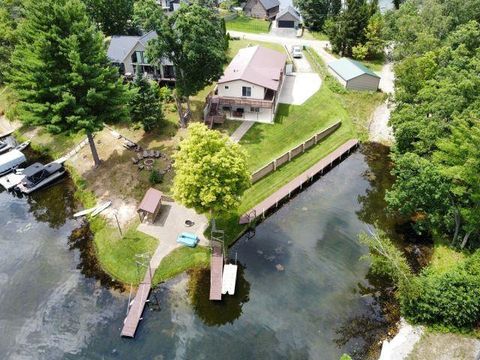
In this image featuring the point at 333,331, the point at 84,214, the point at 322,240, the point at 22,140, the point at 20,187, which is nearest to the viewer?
the point at 333,331

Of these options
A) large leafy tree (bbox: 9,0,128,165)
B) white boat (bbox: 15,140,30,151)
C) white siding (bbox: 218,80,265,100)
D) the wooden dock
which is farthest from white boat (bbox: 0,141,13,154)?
the wooden dock

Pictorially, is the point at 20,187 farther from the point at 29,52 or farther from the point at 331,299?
the point at 331,299

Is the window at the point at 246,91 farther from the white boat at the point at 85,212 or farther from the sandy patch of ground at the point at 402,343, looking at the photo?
the sandy patch of ground at the point at 402,343

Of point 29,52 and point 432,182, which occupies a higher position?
point 29,52

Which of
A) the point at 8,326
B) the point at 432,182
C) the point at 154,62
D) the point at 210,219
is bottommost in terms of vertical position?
the point at 8,326

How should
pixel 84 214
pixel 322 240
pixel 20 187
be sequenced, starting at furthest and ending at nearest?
pixel 20 187, pixel 84 214, pixel 322 240

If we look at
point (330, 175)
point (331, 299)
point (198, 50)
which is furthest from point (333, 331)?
point (198, 50)

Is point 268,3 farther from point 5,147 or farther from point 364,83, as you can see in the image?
point 5,147

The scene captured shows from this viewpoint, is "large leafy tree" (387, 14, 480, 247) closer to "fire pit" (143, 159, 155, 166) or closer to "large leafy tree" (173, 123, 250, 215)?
"large leafy tree" (173, 123, 250, 215)
